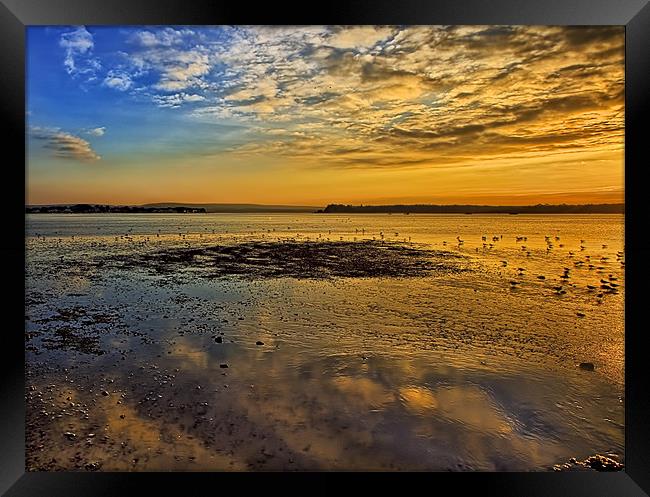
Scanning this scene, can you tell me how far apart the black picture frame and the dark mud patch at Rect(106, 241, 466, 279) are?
7773 millimetres

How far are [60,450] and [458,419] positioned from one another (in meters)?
3.50

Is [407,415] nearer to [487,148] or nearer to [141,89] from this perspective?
[141,89]

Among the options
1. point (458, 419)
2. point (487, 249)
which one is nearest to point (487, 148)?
point (487, 249)

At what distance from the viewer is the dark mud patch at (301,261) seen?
11.3m

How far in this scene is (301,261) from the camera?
13297 millimetres

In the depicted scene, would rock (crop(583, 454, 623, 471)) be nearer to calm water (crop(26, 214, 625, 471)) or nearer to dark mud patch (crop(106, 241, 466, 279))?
calm water (crop(26, 214, 625, 471))

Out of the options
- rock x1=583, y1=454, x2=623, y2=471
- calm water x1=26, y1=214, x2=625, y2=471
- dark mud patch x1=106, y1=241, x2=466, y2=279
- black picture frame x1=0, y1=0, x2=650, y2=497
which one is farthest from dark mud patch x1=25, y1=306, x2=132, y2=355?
rock x1=583, y1=454, x2=623, y2=471

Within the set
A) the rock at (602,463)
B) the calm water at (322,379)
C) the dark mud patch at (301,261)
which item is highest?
the dark mud patch at (301,261)

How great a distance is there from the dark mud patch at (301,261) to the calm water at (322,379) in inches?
87.2

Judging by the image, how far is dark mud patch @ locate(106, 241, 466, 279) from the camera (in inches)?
446
